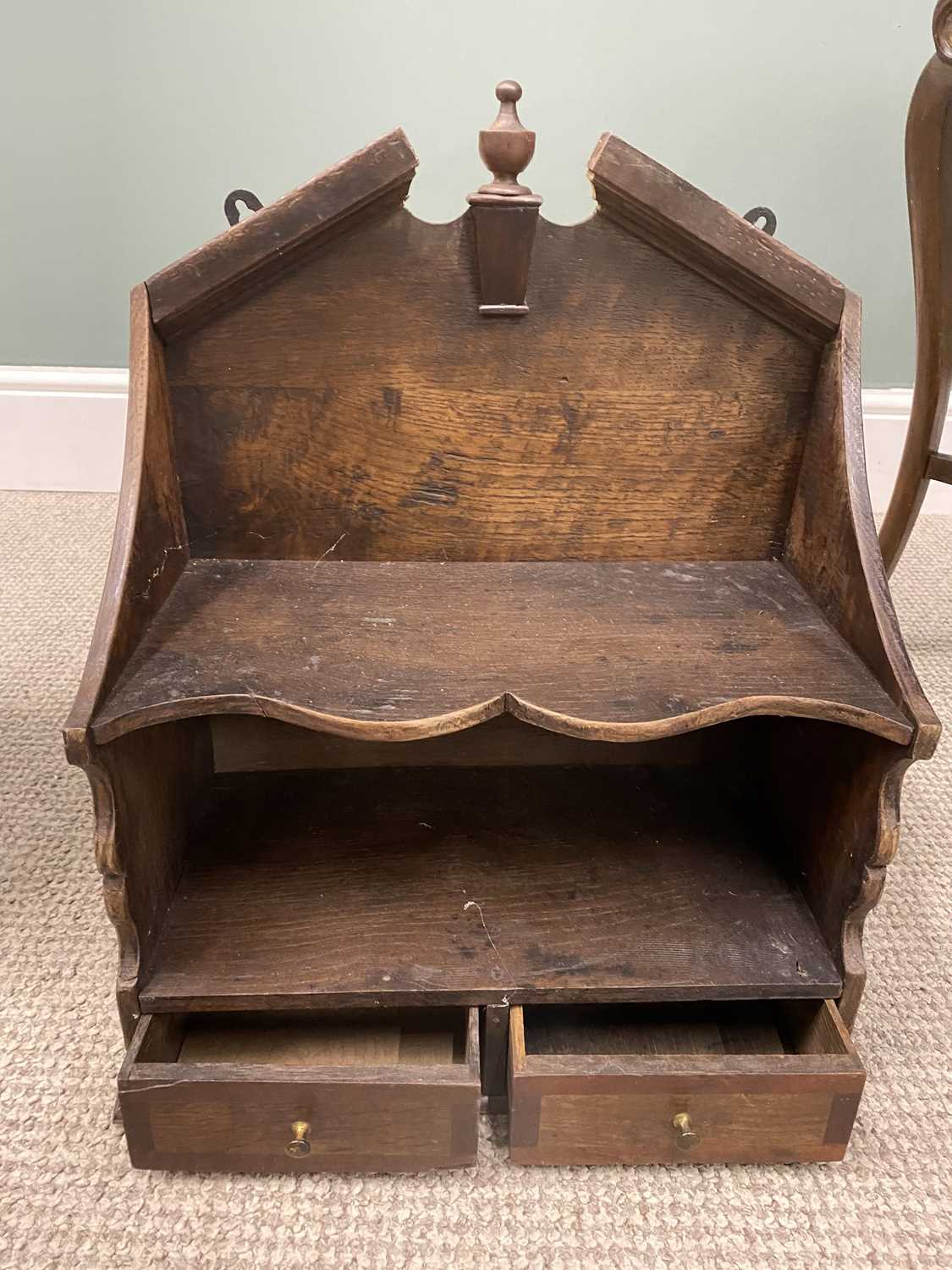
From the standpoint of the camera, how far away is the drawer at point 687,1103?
2.31 feet

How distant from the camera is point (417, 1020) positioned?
85 centimetres

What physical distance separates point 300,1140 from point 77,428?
1.47m

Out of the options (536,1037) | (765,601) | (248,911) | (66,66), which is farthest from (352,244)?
(66,66)

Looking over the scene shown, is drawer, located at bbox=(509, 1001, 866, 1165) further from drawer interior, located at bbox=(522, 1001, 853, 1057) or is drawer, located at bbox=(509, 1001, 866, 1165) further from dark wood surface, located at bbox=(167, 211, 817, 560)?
dark wood surface, located at bbox=(167, 211, 817, 560)

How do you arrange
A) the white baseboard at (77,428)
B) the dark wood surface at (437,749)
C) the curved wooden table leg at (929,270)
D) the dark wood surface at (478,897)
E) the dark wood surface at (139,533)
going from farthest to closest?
1. the white baseboard at (77,428)
2. the curved wooden table leg at (929,270)
3. the dark wood surface at (437,749)
4. the dark wood surface at (478,897)
5. the dark wood surface at (139,533)

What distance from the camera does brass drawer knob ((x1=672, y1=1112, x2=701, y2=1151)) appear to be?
2.37ft

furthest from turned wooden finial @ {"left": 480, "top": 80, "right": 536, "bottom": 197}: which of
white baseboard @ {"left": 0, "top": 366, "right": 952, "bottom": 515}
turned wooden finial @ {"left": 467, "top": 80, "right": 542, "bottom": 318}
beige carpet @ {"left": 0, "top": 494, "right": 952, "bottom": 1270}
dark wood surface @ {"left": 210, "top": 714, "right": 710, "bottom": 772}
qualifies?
white baseboard @ {"left": 0, "top": 366, "right": 952, "bottom": 515}

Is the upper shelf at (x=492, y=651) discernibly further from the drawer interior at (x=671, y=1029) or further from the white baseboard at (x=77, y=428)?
the white baseboard at (x=77, y=428)

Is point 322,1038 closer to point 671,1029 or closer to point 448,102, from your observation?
point 671,1029

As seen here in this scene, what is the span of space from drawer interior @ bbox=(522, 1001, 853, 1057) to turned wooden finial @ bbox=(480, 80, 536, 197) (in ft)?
2.20

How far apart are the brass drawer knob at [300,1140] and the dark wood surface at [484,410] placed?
0.46m

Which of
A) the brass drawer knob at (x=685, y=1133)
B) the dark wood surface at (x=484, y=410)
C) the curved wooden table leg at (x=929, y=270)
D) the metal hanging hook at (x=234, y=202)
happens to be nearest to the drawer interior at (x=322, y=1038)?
the brass drawer knob at (x=685, y=1133)

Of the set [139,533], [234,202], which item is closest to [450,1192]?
[139,533]

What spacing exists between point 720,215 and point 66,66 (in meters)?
1.30
